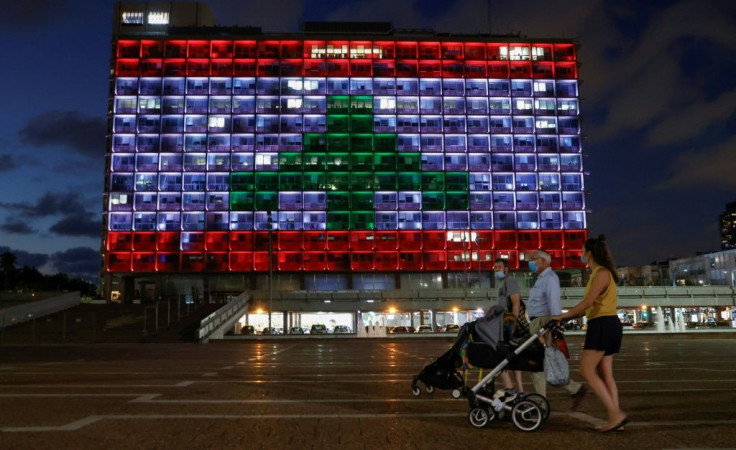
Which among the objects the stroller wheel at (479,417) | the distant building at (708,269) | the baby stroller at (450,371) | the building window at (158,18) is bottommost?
the stroller wheel at (479,417)

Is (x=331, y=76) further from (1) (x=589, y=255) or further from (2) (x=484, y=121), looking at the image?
(1) (x=589, y=255)

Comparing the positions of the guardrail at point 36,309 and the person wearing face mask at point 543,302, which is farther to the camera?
the guardrail at point 36,309

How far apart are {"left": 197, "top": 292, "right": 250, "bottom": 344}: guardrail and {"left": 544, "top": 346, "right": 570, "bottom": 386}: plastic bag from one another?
1363 inches

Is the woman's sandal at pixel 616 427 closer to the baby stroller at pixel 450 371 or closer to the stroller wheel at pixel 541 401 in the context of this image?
the stroller wheel at pixel 541 401

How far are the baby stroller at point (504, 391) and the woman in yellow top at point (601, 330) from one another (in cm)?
46

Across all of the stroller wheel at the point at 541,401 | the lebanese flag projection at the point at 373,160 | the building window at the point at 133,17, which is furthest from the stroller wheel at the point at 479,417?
the building window at the point at 133,17

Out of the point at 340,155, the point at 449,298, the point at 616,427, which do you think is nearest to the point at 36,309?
the point at 449,298

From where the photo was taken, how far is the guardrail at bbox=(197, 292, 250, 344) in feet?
134

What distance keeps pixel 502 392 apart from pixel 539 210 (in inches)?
3167

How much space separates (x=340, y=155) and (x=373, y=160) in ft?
14.3

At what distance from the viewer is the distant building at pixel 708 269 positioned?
4585 inches

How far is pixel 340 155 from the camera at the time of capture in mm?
85188

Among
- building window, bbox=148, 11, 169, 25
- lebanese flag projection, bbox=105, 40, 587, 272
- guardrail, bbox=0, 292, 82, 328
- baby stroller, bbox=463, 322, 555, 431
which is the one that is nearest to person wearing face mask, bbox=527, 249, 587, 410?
baby stroller, bbox=463, 322, 555, 431

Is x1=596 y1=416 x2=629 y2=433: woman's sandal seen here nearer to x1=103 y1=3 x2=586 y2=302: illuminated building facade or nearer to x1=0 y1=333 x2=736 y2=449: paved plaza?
x1=0 y1=333 x2=736 y2=449: paved plaza
